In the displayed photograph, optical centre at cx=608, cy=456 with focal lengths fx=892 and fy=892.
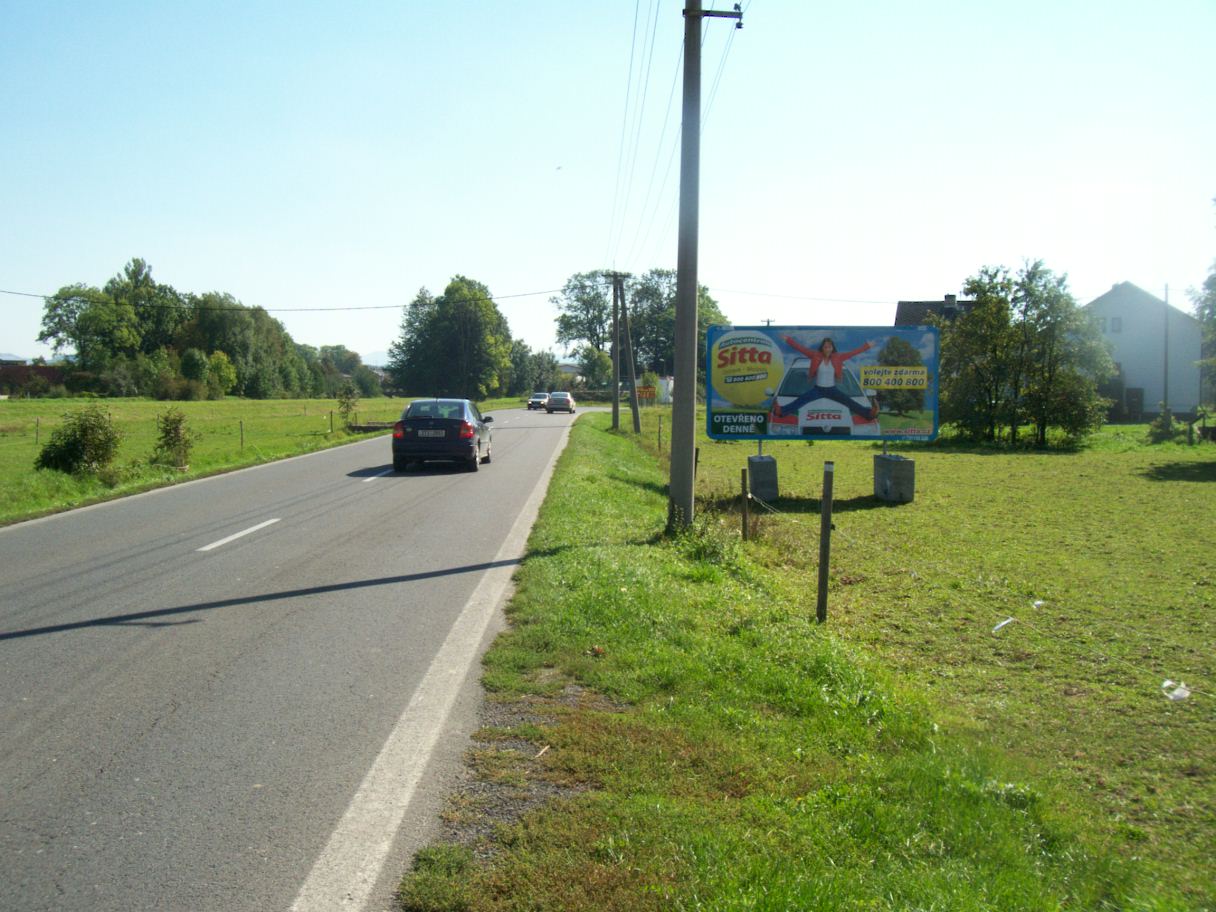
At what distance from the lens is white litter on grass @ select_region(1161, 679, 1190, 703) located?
6500 millimetres

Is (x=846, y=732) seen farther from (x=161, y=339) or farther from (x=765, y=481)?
(x=161, y=339)

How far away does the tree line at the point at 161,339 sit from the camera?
90.4 meters

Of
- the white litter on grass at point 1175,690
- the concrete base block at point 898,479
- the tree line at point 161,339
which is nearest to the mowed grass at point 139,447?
the white litter on grass at point 1175,690

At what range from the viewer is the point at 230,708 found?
5.12 metres

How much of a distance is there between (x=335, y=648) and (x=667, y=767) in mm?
3106

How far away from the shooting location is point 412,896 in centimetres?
319

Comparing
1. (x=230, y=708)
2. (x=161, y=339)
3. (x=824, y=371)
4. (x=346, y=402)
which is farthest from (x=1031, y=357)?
(x=161, y=339)

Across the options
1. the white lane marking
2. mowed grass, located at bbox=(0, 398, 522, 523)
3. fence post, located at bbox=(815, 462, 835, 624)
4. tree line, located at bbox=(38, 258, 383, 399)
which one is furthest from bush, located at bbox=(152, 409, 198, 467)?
tree line, located at bbox=(38, 258, 383, 399)

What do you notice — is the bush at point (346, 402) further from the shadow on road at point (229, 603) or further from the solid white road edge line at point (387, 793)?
the solid white road edge line at point (387, 793)

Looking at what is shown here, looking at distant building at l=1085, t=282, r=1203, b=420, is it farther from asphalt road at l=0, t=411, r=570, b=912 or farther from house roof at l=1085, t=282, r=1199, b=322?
asphalt road at l=0, t=411, r=570, b=912

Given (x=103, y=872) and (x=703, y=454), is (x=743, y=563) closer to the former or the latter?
(x=103, y=872)

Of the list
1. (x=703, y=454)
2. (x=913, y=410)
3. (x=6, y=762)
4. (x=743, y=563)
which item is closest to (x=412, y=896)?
(x=6, y=762)

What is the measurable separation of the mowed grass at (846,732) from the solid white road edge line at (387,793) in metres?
0.24

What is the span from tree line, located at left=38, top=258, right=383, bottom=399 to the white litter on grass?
91406mm
